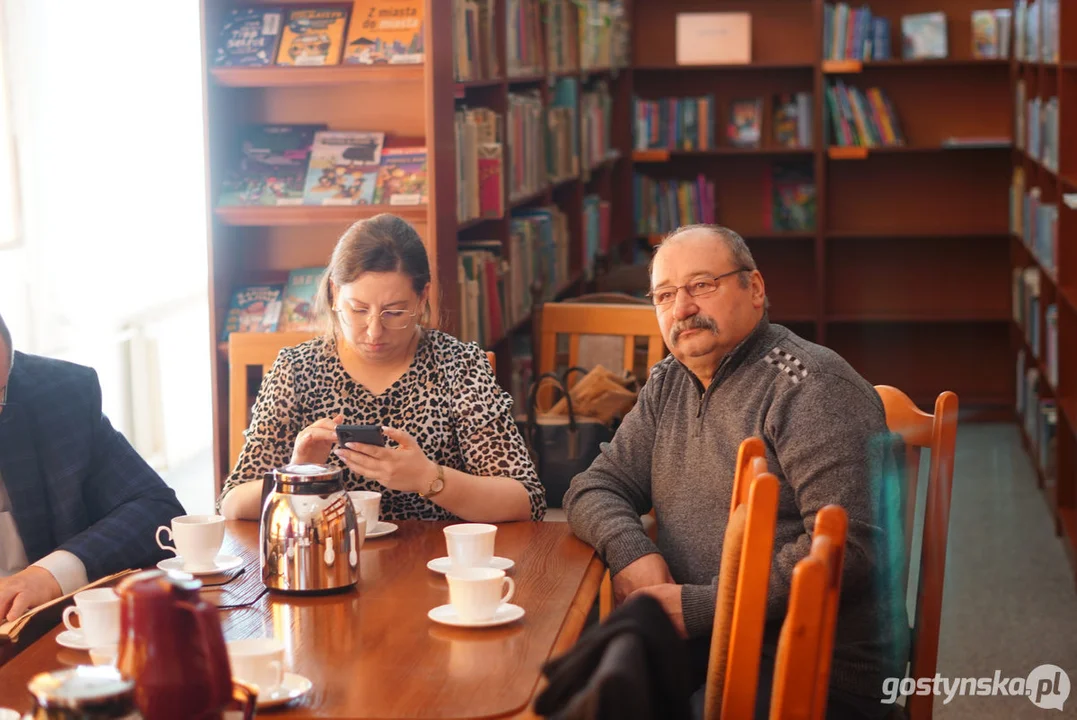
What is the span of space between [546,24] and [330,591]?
3.24m

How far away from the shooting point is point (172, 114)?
4461 mm

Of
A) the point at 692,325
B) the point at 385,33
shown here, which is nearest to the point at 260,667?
the point at 692,325

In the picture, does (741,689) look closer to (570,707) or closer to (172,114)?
(570,707)

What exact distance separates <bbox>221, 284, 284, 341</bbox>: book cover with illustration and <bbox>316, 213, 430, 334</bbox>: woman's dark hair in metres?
0.91

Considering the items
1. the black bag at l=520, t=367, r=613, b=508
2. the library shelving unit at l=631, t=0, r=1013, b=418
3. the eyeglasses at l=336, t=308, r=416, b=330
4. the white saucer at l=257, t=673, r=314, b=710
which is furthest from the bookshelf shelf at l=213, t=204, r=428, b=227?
the library shelving unit at l=631, t=0, r=1013, b=418

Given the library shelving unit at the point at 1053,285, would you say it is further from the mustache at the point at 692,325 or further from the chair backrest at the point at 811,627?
the chair backrest at the point at 811,627

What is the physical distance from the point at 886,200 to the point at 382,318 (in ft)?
15.8

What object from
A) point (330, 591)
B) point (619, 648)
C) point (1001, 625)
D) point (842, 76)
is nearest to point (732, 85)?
point (842, 76)

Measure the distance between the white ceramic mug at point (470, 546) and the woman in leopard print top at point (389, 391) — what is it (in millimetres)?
378

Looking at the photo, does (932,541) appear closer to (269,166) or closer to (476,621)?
(476,621)

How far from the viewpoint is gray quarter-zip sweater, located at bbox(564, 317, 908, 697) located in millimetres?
1927

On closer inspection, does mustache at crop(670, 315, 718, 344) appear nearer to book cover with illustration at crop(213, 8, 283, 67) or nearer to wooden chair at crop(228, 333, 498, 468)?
wooden chair at crop(228, 333, 498, 468)

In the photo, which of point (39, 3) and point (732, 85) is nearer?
point (39, 3)

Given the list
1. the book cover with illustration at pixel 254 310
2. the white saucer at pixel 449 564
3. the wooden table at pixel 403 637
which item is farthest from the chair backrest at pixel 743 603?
the book cover with illustration at pixel 254 310
